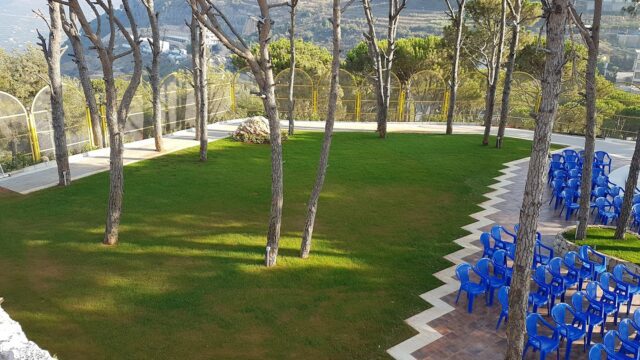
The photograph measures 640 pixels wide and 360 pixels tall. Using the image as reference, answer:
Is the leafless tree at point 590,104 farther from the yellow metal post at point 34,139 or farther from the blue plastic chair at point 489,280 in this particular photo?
the yellow metal post at point 34,139

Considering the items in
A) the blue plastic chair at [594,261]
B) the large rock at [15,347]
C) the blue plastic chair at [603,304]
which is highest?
the large rock at [15,347]

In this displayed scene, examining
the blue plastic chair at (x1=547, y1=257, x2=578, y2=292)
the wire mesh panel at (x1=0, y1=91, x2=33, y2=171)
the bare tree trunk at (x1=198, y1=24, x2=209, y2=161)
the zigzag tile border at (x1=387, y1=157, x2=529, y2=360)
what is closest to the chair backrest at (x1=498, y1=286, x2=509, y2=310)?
the zigzag tile border at (x1=387, y1=157, x2=529, y2=360)

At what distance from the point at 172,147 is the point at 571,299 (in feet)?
51.9

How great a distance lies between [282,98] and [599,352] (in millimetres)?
22937

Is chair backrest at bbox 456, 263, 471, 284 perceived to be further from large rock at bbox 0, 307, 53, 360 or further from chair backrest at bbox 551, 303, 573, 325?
large rock at bbox 0, 307, 53, 360

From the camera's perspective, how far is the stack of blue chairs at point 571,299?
6867mm

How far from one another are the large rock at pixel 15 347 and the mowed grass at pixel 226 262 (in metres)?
2.49

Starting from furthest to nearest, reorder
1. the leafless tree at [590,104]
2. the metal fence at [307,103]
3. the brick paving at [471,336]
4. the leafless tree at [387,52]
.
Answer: the metal fence at [307,103] < the leafless tree at [387,52] < the leafless tree at [590,104] < the brick paving at [471,336]

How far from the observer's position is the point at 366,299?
28.2 ft

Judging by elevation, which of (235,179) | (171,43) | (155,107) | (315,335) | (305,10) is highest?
(305,10)

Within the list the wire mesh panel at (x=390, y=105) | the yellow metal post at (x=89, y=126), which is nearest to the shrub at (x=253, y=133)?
the yellow metal post at (x=89, y=126)

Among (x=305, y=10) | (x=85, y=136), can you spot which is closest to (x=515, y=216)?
(x=85, y=136)

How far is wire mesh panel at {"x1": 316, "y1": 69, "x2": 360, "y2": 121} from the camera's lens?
27.8m

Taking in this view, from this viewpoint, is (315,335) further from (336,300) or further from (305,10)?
(305,10)
